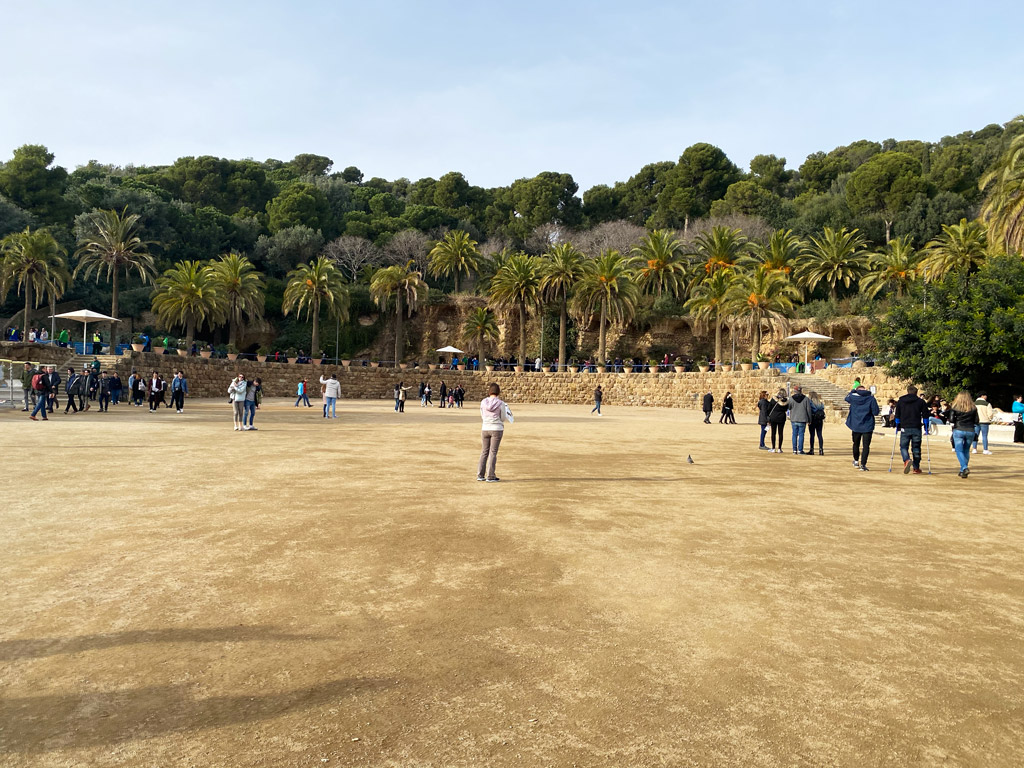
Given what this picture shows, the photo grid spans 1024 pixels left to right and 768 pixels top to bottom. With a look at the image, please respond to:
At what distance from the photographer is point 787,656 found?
3664 mm

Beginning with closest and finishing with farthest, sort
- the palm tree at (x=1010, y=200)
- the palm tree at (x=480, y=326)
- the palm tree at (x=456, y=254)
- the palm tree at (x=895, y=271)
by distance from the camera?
the palm tree at (x=1010, y=200) < the palm tree at (x=895, y=271) < the palm tree at (x=480, y=326) < the palm tree at (x=456, y=254)

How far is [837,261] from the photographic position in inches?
1817

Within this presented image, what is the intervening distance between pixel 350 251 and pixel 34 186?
79.7ft

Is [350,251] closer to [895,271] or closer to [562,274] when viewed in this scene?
[562,274]

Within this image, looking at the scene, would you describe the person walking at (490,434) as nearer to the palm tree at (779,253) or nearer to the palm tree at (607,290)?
the palm tree at (607,290)

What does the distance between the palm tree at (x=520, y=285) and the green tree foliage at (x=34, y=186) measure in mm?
34650

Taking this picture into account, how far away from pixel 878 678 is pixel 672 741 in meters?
1.36

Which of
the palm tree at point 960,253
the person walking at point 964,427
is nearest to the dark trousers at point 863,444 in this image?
the person walking at point 964,427

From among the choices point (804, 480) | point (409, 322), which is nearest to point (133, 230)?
point (409, 322)

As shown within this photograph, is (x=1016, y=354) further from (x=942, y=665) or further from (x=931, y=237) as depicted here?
(x=931, y=237)

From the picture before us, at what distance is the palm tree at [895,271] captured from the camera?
41781 mm

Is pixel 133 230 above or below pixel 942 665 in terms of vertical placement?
above

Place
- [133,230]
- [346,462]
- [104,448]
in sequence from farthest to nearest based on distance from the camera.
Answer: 1. [133,230]
2. [104,448]
3. [346,462]

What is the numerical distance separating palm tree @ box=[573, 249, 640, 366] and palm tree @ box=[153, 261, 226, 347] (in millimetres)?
24184
